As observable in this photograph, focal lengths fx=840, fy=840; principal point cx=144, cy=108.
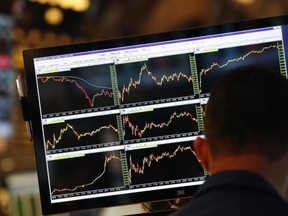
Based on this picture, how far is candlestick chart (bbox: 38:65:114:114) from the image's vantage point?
2.62 metres

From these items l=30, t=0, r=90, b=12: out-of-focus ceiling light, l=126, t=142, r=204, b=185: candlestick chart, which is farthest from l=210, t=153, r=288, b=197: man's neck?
l=30, t=0, r=90, b=12: out-of-focus ceiling light

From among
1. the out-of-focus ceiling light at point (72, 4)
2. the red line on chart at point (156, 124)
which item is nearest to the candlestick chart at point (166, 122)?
the red line on chart at point (156, 124)

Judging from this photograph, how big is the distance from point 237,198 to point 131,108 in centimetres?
97

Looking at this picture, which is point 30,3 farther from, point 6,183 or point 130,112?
point 130,112

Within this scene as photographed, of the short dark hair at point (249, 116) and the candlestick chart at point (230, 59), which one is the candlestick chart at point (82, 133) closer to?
the candlestick chart at point (230, 59)

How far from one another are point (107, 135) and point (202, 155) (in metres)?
0.74

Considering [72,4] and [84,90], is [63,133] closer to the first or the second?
[84,90]

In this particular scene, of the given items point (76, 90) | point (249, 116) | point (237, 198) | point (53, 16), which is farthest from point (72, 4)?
point (237, 198)

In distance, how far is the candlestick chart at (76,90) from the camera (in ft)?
8.59

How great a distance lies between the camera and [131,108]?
2607 mm

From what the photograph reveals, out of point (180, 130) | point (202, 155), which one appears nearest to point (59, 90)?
point (180, 130)

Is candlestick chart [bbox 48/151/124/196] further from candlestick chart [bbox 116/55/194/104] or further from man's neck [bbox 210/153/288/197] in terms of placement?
man's neck [bbox 210/153/288/197]

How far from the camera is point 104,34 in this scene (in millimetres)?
8625

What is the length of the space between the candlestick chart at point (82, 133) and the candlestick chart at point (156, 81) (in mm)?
93
